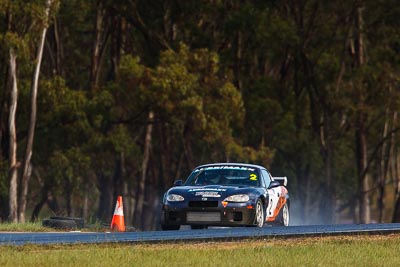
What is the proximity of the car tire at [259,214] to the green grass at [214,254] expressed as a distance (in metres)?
3.14

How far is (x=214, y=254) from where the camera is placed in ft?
52.9

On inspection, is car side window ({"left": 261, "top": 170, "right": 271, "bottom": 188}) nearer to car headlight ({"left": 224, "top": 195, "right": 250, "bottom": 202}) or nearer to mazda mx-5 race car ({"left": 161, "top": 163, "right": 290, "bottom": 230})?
mazda mx-5 race car ({"left": 161, "top": 163, "right": 290, "bottom": 230})

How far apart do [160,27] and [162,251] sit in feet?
125

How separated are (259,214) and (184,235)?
3318 millimetres

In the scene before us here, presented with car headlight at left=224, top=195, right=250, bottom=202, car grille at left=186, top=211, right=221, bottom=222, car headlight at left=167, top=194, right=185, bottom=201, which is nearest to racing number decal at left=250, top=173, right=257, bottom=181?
car headlight at left=224, top=195, right=250, bottom=202

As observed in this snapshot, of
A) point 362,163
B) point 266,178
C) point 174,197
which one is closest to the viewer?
point 174,197

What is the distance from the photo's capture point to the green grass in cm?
1491

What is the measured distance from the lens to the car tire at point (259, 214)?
21.9 meters

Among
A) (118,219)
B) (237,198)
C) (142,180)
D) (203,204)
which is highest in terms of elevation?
(142,180)

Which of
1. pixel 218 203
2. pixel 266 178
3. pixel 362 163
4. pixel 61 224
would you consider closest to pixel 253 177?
pixel 266 178

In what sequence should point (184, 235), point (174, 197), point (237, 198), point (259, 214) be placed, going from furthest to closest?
1. point (259, 214)
2. point (174, 197)
3. point (237, 198)
4. point (184, 235)

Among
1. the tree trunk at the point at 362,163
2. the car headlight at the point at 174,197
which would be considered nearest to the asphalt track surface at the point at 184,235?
the car headlight at the point at 174,197

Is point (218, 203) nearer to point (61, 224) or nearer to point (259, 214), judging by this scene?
point (259, 214)

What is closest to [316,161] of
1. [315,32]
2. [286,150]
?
[286,150]
